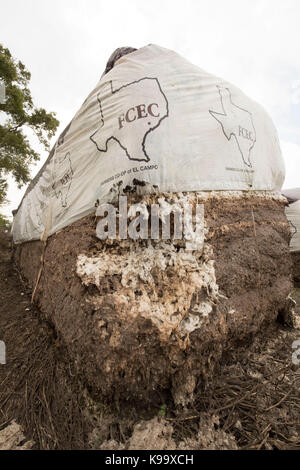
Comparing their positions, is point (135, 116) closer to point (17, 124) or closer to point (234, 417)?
point (234, 417)

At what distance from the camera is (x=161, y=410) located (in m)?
1.17

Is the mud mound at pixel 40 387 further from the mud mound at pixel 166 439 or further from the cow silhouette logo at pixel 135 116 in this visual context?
the cow silhouette logo at pixel 135 116

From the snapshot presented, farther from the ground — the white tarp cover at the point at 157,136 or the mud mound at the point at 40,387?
the white tarp cover at the point at 157,136

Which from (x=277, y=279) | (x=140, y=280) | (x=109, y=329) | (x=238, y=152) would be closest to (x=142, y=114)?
(x=238, y=152)

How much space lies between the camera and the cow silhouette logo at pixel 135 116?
4.41ft

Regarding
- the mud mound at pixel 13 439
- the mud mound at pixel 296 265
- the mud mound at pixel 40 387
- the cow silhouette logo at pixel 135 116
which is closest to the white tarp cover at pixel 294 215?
the mud mound at pixel 296 265

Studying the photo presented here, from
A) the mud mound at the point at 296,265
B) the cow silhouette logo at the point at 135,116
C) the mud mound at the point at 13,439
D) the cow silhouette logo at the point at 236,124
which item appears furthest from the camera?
the mud mound at the point at 296,265

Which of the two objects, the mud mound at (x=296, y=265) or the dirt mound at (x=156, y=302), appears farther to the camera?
the mud mound at (x=296, y=265)

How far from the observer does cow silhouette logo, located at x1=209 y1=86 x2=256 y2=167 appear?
162 cm

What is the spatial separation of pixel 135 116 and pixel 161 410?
5.46 feet

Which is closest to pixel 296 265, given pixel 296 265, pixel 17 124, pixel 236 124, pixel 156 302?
pixel 296 265

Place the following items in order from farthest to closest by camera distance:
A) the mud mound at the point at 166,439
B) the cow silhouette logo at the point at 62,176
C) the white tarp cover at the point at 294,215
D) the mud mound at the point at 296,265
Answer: the mud mound at the point at 296,265, the white tarp cover at the point at 294,215, the cow silhouette logo at the point at 62,176, the mud mound at the point at 166,439
